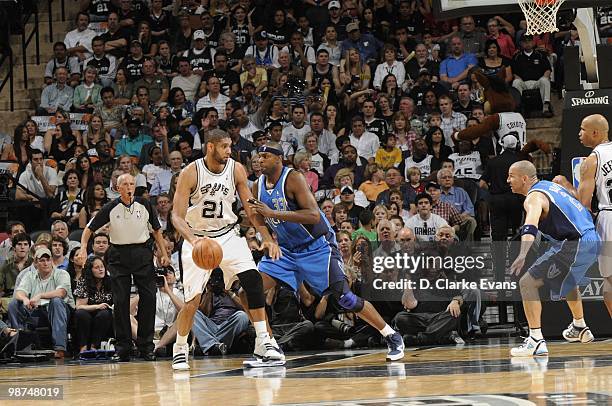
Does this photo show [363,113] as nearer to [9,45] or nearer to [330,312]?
[330,312]

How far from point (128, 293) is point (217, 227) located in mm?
2762

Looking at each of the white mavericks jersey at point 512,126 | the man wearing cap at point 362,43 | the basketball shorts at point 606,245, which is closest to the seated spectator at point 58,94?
the man wearing cap at point 362,43

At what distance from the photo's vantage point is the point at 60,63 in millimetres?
17391

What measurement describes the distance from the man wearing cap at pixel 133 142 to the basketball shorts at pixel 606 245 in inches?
300

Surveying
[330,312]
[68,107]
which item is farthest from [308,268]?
[68,107]

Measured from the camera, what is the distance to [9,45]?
17.6 metres

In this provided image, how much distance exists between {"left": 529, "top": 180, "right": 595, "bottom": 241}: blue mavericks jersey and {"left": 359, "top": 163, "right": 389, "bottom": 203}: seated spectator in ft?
14.8

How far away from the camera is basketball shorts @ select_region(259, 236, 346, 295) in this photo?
372 inches

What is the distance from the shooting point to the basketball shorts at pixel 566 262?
30.7 ft

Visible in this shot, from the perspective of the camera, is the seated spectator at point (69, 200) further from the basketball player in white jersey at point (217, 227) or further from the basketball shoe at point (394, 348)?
the basketball shoe at point (394, 348)

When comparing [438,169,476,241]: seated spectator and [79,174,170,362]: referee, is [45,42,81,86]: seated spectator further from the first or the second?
[438,169,476,241]: seated spectator

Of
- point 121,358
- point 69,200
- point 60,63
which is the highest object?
point 60,63

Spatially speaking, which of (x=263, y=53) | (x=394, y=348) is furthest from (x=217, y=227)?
(x=263, y=53)

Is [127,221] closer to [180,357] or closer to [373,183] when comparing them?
[180,357]
